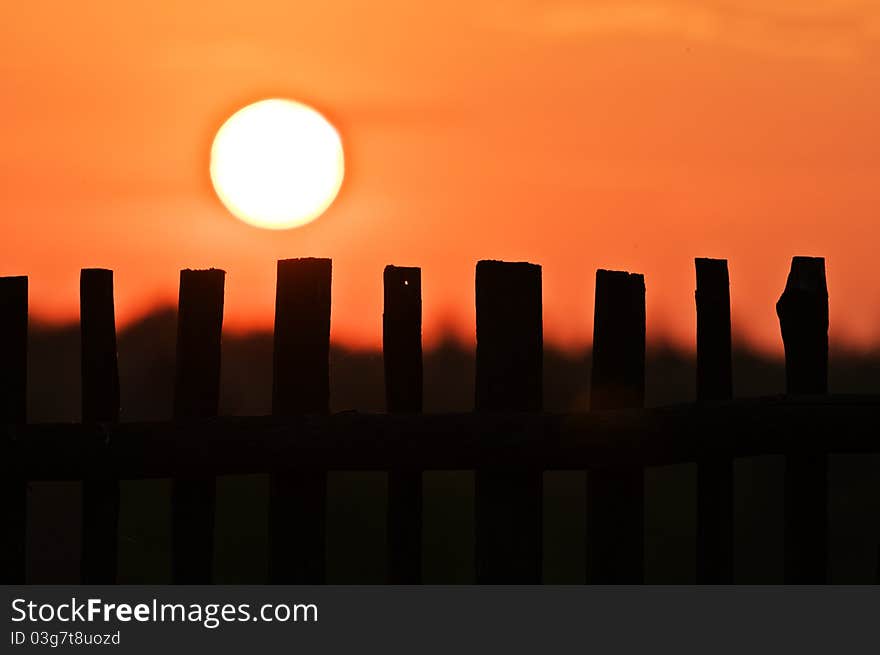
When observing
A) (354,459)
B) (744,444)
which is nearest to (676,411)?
(744,444)

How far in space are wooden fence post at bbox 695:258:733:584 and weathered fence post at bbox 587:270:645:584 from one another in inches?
11.1

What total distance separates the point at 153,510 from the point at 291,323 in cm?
1610

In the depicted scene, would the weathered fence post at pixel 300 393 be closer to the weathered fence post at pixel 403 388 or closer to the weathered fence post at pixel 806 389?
the weathered fence post at pixel 403 388

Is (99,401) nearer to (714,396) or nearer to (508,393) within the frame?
(508,393)

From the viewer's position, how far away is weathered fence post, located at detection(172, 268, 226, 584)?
4285 millimetres

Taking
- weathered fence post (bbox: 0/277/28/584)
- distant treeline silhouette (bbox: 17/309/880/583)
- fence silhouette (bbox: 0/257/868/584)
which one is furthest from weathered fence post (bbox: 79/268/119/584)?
distant treeline silhouette (bbox: 17/309/880/583)

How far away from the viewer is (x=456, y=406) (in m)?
30.6

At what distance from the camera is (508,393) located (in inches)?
174

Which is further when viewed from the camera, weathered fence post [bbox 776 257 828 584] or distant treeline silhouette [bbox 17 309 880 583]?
distant treeline silhouette [bbox 17 309 880 583]

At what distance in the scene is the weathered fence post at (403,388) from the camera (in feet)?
14.3

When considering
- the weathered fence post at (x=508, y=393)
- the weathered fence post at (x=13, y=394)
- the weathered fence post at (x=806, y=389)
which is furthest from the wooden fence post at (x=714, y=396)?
the weathered fence post at (x=13, y=394)

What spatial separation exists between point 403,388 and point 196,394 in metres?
0.70

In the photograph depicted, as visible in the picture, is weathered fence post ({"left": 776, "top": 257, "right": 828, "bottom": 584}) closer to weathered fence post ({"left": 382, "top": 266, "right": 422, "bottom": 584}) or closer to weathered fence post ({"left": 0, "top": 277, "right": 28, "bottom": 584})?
weathered fence post ({"left": 382, "top": 266, "right": 422, "bottom": 584})
